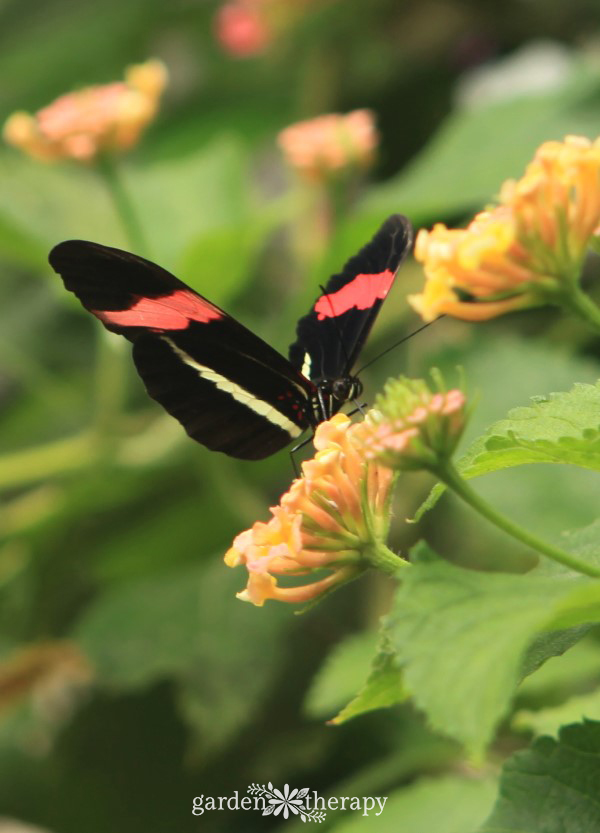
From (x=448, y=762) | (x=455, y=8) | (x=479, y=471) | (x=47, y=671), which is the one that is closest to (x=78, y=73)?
(x=455, y=8)

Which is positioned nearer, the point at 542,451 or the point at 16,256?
the point at 542,451

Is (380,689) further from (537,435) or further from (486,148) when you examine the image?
(486,148)

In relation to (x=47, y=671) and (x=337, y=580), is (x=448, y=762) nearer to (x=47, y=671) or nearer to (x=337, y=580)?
(x=47, y=671)

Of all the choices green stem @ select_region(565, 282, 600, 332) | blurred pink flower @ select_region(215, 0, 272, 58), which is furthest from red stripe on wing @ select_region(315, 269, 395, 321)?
blurred pink flower @ select_region(215, 0, 272, 58)

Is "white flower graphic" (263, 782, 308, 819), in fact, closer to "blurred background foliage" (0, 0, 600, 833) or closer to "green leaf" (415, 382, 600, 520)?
"blurred background foliage" (0, 0, 600, 833)

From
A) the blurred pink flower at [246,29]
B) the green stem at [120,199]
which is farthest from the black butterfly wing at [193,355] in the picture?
the blurred pink flower at [246,29]

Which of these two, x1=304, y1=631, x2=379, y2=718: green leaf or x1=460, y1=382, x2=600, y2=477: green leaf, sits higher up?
x1=304, y1=631, x2=379, y2=718: green leaf
